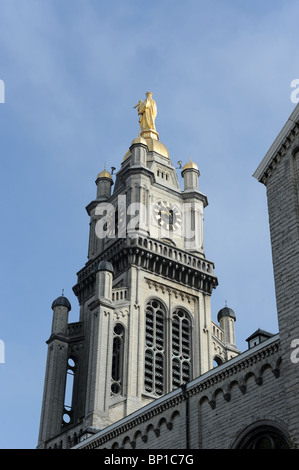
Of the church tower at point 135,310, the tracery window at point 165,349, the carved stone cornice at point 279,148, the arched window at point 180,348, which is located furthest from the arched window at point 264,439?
the arched window at point 180,348

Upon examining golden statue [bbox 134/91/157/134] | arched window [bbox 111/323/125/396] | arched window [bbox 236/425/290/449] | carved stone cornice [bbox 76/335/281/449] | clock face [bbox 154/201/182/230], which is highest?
golden statue [bbox 134/91/157/134]

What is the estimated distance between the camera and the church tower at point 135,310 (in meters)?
60.8

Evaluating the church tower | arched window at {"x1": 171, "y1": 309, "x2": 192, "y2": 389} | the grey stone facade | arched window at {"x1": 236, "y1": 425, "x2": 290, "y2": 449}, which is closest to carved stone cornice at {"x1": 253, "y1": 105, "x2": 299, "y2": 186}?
the grey stone facade

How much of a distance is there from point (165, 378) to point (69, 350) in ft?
27.6

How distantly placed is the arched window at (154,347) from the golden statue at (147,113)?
81.5 ft

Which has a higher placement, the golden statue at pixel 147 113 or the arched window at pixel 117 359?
the golden statue at pixel 147 113

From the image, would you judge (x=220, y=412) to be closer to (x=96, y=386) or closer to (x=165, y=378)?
(x=96, y=386)

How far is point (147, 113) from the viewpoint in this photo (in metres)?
86.6

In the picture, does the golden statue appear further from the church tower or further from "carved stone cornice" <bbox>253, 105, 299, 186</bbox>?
"carved stone cornice" <bbox>253, 105, 299, 186</bbox>

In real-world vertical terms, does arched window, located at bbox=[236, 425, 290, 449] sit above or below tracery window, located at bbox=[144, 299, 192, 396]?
below

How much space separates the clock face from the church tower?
0.11 m

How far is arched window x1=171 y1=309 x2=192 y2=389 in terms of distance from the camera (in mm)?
64875

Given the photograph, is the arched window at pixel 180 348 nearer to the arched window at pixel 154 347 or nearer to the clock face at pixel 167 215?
the arched window at pixel 154 347
